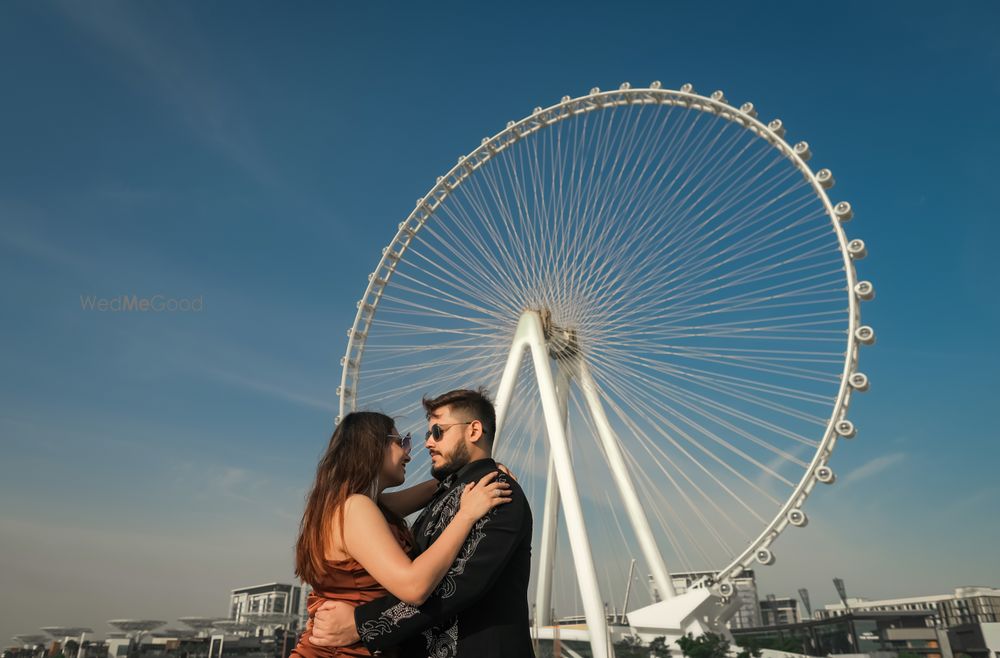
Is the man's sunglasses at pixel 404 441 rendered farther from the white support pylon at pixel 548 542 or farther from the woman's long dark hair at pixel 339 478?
the white support pylon at pixel 548 542

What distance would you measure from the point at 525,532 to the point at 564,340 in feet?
52.4

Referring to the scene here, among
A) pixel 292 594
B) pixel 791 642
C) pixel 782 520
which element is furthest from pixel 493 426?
pixel 292 594

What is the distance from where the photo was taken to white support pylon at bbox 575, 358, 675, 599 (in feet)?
55.9

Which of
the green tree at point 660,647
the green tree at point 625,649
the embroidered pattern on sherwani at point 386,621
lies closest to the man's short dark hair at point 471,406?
the embroidered pattern on sherwani at point 386,621

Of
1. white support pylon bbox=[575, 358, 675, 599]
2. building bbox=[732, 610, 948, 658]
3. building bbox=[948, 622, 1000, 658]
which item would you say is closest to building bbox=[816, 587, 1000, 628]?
building bbox=[732, 610, 948, 658]

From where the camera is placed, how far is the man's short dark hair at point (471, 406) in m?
3.07

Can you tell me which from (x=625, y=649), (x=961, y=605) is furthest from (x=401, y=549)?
(x=961, y=605)

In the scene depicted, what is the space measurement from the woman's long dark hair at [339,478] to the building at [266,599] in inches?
4119

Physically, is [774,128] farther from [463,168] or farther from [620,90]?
[463,168]

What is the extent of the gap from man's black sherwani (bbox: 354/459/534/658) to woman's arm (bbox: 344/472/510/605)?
0.05 meters

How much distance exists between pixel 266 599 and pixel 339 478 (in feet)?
398

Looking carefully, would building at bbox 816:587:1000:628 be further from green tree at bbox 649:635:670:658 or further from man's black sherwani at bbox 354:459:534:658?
man's black sherwani at bbox 354:459:534:658

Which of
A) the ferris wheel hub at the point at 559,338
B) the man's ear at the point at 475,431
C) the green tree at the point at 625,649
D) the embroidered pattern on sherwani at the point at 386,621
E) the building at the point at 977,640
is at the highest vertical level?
the ferris wheel hub at the point at 559,338

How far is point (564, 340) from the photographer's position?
18516 mm
